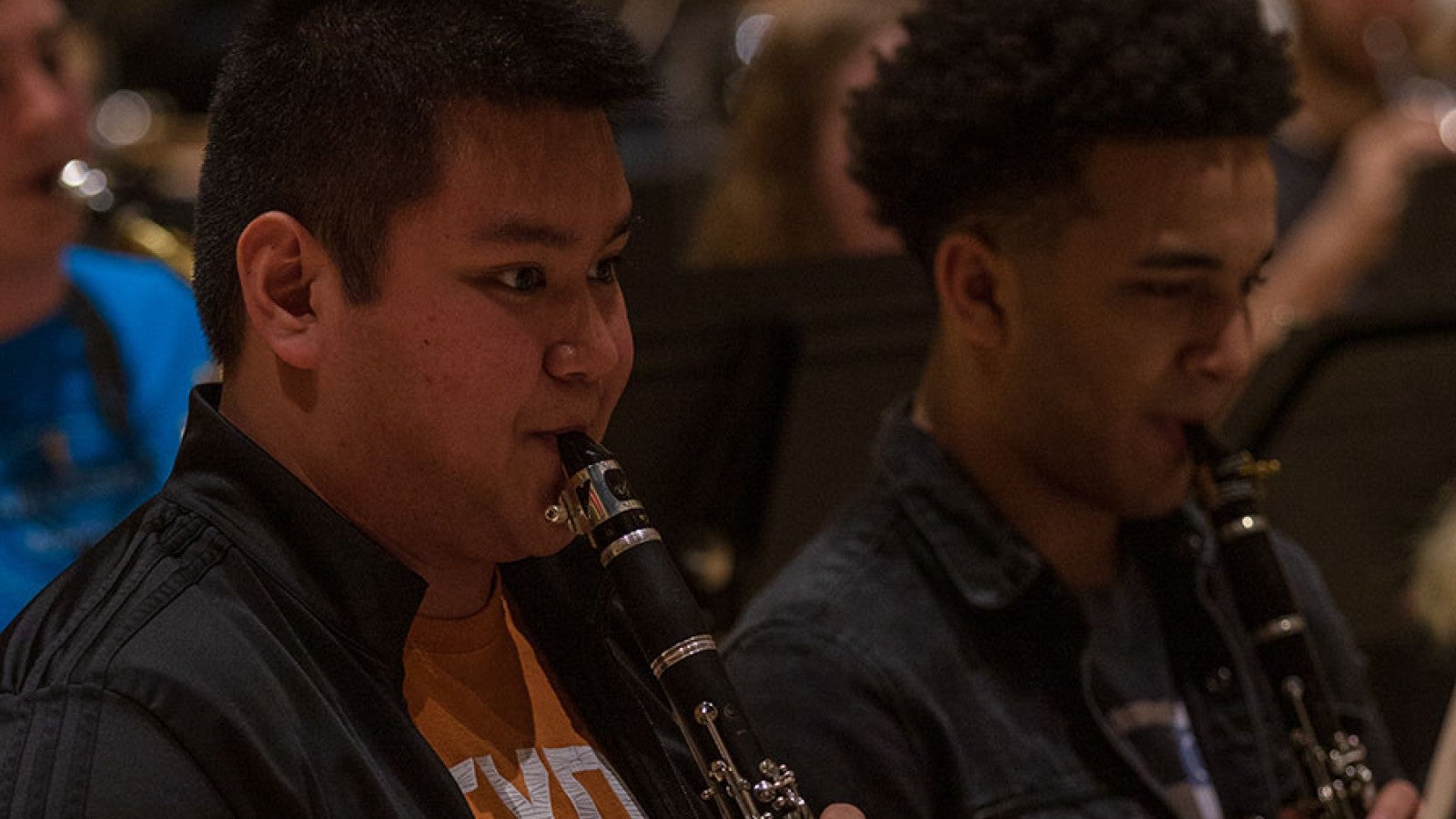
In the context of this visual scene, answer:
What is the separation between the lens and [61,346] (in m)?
2.48

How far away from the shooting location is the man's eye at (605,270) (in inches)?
52.4

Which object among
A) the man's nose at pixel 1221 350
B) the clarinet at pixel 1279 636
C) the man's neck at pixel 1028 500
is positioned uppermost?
the man's nose at pixel 1221 350

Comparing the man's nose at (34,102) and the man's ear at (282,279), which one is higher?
the man's nose at (34,102)

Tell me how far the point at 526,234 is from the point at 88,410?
141 cm

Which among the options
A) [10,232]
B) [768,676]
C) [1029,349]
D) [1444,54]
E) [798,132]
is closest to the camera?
[768,676]

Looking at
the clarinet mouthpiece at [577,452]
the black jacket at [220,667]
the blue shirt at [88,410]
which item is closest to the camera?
the black jacket at [220,667]

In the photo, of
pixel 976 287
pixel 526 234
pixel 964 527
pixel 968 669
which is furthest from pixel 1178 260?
pixel 526 234

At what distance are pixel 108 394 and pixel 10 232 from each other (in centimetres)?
25

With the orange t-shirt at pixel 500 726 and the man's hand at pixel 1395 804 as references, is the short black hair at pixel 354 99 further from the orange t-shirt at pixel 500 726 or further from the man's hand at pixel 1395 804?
the man's hand at pixel 1395 804

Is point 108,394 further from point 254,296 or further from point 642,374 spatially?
point 254,296

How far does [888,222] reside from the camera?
2.03 m

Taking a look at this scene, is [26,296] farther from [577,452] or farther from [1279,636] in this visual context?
[1279,636]

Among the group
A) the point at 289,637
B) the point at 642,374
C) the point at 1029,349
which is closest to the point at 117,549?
the point at 289,637

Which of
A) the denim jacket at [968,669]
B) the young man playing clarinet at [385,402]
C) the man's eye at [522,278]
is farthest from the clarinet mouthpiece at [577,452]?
the denim jacket at [968,669]
